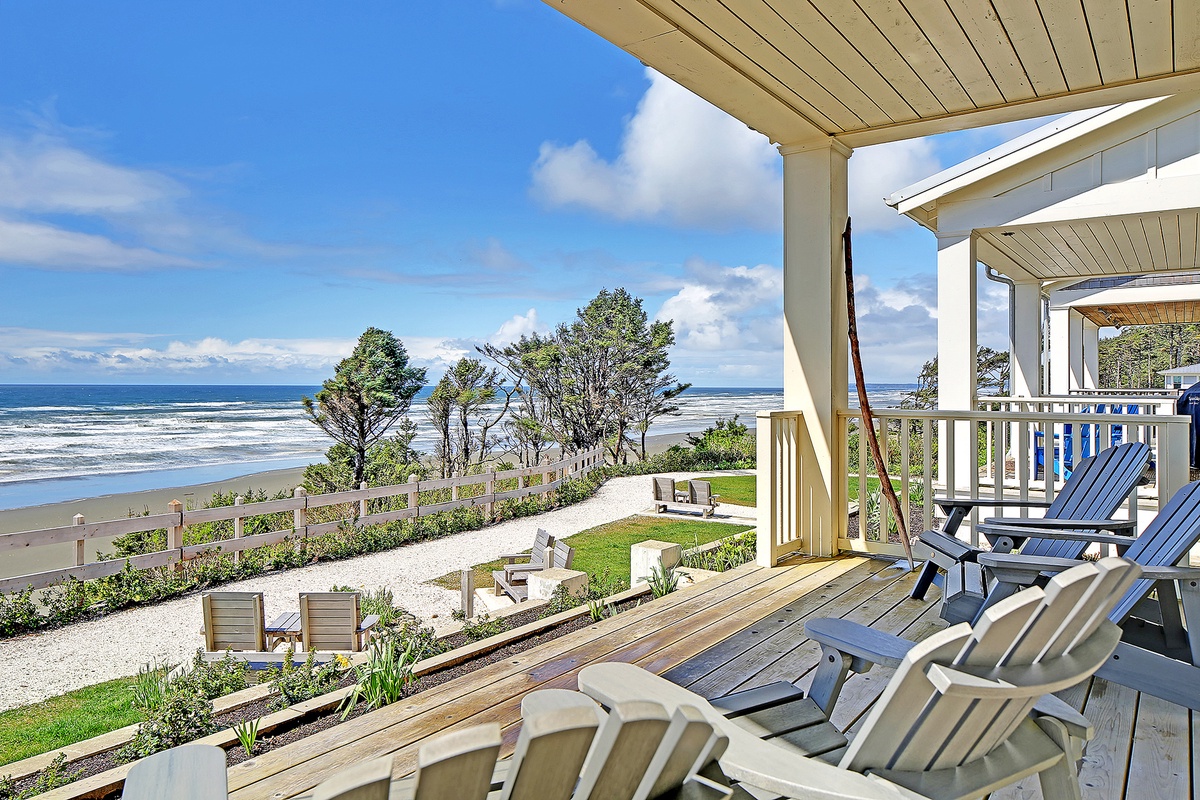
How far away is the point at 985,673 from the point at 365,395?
16.7 meters

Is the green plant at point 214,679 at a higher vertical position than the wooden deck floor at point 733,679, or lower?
lower

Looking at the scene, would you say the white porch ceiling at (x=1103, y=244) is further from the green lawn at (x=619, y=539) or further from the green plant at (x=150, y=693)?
the green plant at (x=150, y=693)

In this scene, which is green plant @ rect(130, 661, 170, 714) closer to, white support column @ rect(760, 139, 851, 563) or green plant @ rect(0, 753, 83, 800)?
green plant @ rect(0, 753, 83, 800)

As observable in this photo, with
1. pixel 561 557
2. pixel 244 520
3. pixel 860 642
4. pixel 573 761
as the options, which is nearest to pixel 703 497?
pixel 561 557

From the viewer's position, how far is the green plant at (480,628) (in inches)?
160

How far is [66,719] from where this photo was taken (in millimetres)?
5066

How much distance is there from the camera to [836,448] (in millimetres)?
4047

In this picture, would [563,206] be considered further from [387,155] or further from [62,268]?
[62,268]

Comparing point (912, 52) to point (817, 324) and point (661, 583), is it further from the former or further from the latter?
point (661, 583)

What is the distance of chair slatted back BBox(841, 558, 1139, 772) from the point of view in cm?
98

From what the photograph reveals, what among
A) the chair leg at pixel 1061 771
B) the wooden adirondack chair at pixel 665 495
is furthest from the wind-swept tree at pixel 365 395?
the chair leg at pixel 1061 771

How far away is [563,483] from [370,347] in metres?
7.42

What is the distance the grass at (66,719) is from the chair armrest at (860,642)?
172 inches

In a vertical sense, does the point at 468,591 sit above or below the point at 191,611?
above
